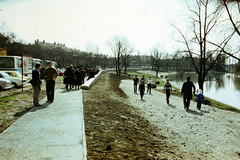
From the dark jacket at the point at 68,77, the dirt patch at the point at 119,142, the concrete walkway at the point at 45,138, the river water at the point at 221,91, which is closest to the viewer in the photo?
the concrete walkway at the point at 45,138

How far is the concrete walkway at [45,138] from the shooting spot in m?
3.42

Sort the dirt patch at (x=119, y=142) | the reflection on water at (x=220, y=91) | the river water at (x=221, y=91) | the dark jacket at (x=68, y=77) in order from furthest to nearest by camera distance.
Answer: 1. the river water at (x=221, y=91)
2. the reflection on water at (x=220, y=91)
3. the dark jacket at (x=68, y=77)
4. the dirt patch at (x=119, y=142)

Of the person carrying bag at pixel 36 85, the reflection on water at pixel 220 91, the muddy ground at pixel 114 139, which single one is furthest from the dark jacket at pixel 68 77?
the reflection on water at pixel 220 91

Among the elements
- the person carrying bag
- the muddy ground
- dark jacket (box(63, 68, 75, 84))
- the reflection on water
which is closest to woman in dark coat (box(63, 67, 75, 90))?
dark jacket (box(63, 68, 75, 84))

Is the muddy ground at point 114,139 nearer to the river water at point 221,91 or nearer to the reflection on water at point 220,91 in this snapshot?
the reflection on water at point 220,91

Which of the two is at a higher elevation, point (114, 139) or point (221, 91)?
point (114, 139)

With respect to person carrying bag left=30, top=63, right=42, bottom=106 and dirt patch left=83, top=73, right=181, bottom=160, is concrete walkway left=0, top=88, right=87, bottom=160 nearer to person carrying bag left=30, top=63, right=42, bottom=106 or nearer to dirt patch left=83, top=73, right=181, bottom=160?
dirt patch left=83, top=73, right=181, bottom=160

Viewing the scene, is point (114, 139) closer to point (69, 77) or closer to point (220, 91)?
point (69, 77)

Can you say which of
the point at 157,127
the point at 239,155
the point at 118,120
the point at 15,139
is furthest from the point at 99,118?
the point at 239,155

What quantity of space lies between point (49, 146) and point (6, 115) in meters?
3.64

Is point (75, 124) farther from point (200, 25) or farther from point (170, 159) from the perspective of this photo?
point (200, 25)

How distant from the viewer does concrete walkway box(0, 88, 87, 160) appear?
342 cm

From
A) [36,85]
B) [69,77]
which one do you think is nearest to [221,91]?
[69,77]

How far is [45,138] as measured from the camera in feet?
13.6
